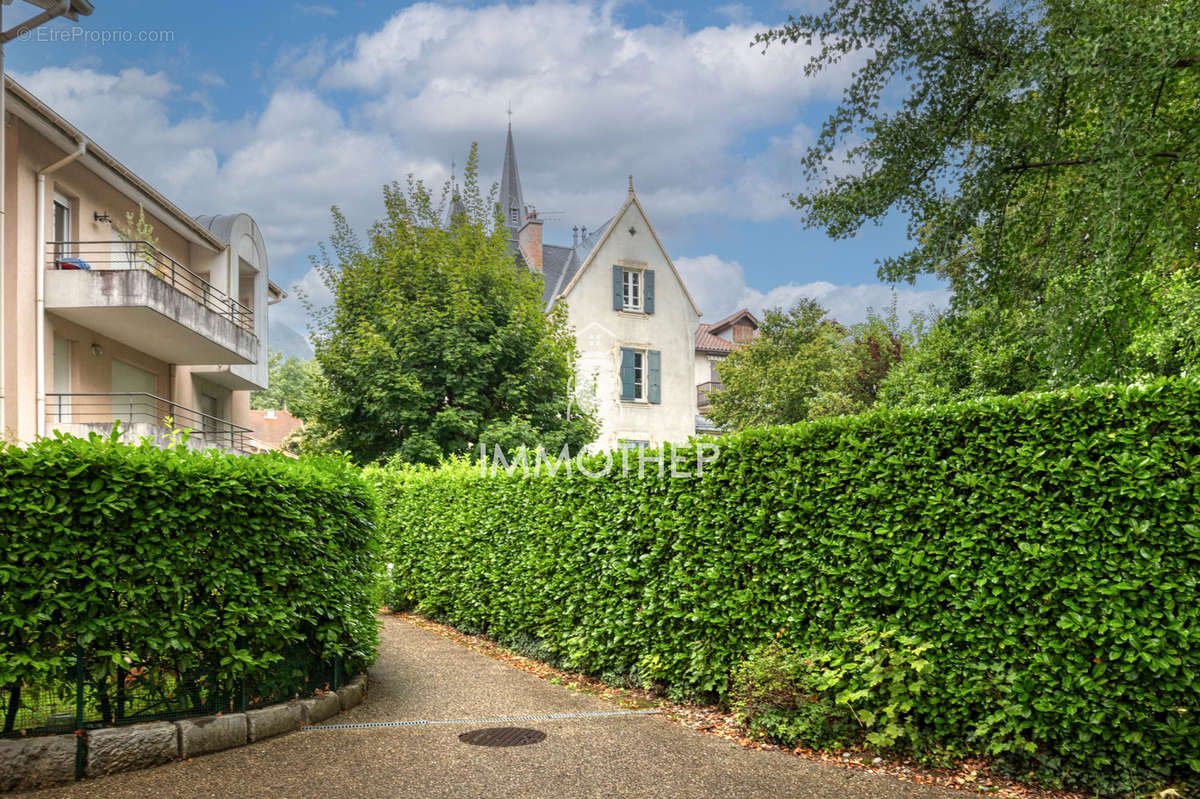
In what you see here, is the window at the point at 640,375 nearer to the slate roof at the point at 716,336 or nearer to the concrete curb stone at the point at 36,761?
the slate roof at the point at 716,336

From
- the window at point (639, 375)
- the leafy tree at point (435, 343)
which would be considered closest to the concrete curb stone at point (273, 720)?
the leafy tree at point (435, 343)

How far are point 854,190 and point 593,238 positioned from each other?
20846mm

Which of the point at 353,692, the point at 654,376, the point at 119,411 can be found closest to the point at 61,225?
the point at 119,411

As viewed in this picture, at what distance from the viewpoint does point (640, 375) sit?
32281mm

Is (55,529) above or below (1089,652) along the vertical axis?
above

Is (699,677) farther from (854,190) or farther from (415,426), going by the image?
(415,426)

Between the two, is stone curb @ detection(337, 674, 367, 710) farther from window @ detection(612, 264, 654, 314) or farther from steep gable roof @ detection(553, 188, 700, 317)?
window @ detection(612, 264, 654, 314)

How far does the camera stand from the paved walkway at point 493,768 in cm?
A: 575

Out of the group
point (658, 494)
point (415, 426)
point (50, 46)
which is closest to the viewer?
point (658, 494)

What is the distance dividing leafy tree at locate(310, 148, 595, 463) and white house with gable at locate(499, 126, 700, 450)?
8.79m

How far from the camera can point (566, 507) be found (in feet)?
33.6

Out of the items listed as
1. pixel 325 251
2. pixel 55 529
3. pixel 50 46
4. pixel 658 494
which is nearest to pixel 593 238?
pixel 325 251

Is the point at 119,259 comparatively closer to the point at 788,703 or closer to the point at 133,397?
the point at 133,397

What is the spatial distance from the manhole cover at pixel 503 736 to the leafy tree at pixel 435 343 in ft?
38.7
